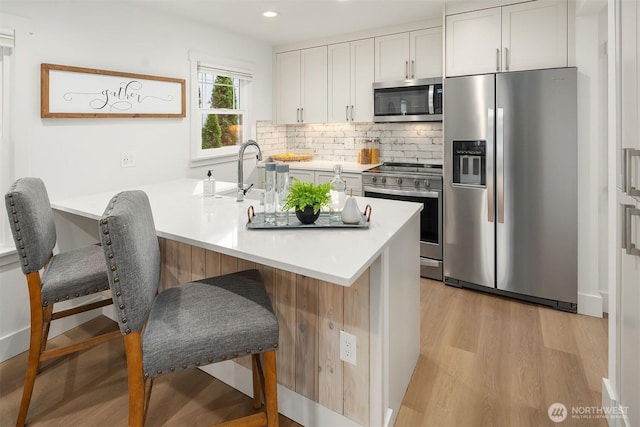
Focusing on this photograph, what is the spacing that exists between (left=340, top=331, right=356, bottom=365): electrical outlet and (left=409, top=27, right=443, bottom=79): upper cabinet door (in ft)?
9.81

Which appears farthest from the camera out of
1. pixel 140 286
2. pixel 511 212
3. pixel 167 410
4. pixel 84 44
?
pixel 511 212

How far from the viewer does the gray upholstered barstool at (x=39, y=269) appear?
168 cm

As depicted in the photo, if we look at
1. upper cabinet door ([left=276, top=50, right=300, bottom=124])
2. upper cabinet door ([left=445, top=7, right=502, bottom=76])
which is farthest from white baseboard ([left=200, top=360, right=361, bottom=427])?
upper cabinet door ([left=276, top=50, right=300, bottom=124])

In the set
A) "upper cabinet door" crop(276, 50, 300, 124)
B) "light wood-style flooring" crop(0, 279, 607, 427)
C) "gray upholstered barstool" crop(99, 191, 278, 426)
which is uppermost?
"upper cabinet door" crop(276, 50, 300, 124)

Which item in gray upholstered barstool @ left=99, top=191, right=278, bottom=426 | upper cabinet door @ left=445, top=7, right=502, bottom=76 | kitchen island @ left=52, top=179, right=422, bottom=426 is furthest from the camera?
upper cabinet door @ left=445, top=7, right=502, bottom=76

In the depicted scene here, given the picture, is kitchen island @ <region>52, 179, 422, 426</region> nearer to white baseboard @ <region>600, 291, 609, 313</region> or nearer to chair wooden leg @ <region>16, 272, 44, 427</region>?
chair wooden leg @ <region>16, 272, 44, 427</region>

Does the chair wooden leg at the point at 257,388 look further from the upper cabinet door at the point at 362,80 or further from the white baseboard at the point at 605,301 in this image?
the upper cabinet door at the point at 362,80

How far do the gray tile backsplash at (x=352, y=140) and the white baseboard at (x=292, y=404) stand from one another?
303 cm

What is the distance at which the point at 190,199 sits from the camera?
247 cm

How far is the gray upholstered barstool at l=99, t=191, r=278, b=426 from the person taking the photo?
122 cm

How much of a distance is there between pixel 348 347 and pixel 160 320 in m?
0.76

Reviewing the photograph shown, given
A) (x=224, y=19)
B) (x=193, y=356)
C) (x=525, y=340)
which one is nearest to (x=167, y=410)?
(x=193, y=356)

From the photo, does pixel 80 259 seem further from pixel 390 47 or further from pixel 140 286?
pixel 390 47

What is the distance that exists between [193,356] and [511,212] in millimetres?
2648
